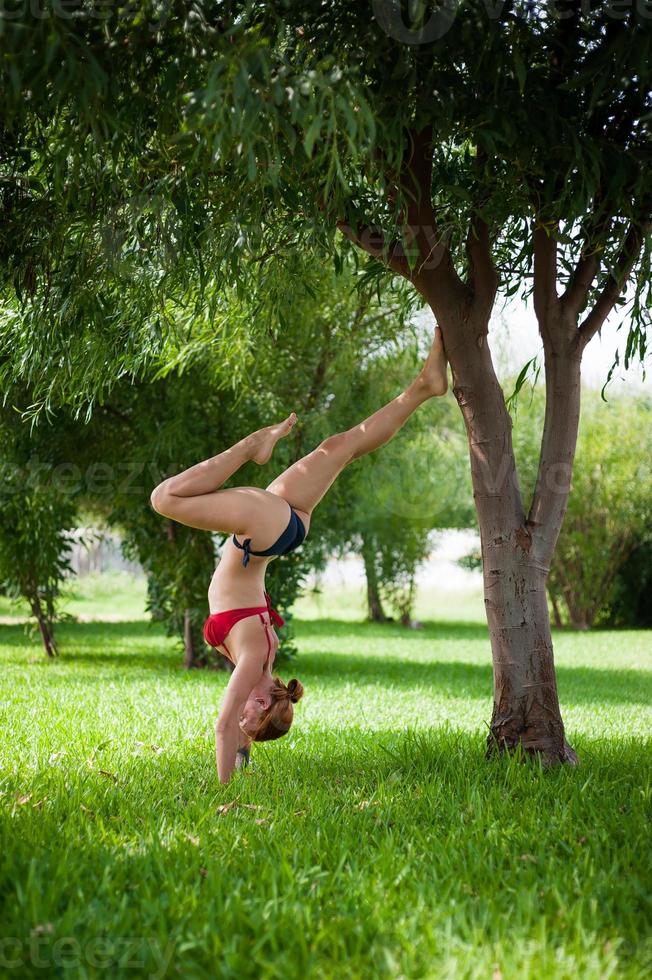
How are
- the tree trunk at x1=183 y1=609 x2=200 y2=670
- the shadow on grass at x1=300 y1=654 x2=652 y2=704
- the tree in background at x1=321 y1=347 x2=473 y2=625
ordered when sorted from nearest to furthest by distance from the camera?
the shadow on grass at x1=300 y1=654 x2=652 y2=704
the tree trunk at x1=183 y1=609 x2=200 y2=670
the tree in background at x1=321 y1=347 x2=473 y2=625

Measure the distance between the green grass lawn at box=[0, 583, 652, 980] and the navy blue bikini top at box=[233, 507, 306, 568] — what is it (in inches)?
41.2

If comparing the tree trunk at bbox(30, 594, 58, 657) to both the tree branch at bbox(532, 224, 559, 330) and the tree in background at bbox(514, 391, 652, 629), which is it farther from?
the tree in background at bbox(514, 391, 652, 629)

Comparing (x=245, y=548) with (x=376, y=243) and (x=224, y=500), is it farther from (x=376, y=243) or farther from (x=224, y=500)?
(x=376, y=243)

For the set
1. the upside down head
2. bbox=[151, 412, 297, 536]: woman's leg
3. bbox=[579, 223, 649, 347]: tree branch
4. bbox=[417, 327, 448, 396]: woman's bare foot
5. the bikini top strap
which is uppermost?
bbox=[579, 223, 649, 347]: tree branch

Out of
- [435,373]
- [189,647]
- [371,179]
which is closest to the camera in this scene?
[371,179]

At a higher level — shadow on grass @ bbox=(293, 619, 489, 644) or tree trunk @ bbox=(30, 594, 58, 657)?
tree trunk @ bbox=(30, 594, 58, 657)

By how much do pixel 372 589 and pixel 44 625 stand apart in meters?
11.3

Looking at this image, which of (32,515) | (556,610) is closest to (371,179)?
(32,515)

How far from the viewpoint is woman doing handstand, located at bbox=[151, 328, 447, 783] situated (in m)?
3.96

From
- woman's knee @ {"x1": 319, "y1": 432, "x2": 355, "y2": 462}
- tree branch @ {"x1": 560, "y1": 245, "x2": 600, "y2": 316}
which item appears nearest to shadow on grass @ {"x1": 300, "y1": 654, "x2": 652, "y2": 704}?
tree branch @ {"x1": 560, "y1": 245, "x2": 600, "y2": 316}

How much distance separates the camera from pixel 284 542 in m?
4.15

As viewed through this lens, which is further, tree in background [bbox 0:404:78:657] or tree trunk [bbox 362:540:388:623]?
tree trunk [bbox 362:540:388:623]

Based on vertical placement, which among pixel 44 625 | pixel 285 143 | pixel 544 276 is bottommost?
pixel 44 625

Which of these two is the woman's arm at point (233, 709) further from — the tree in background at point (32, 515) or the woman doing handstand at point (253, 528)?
the tree in background at point (32, 515)
